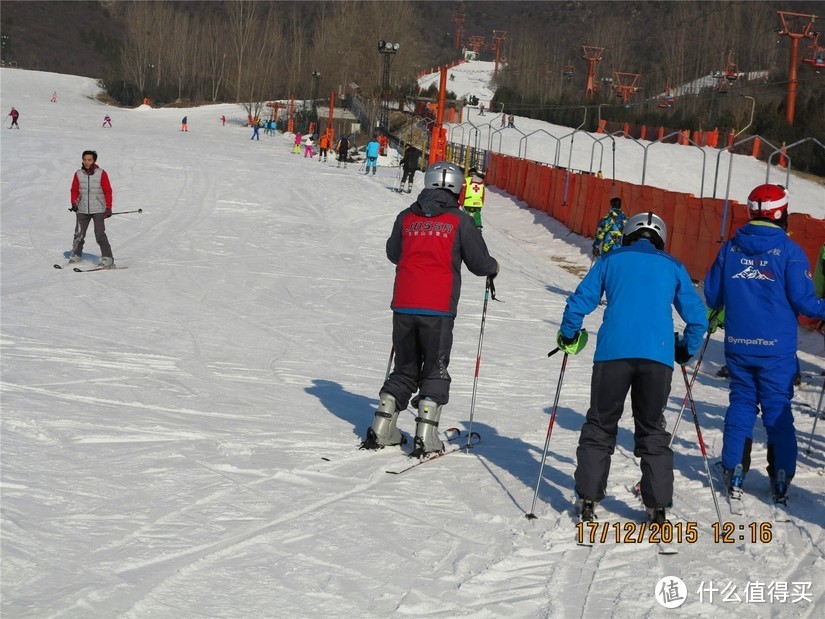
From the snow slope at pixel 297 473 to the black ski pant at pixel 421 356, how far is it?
1.40 ft

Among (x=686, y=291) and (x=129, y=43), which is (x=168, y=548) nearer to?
(x=686, y=291)

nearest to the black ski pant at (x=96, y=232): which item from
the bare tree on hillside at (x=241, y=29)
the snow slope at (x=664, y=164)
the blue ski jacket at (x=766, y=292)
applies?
the blue ski jacket at (x=766, y=292)

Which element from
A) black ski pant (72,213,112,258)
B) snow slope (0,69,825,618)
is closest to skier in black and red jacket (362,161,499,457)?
snow slope (0,69,825,618)

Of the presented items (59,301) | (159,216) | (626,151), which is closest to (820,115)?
(626,151)

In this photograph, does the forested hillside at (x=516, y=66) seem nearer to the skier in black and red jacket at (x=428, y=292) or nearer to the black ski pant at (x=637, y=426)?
the skier in black and red jacket at (x=428, y=292)

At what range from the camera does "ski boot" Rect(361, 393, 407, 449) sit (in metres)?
6.44

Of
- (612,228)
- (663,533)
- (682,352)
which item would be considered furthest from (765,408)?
(612,228)

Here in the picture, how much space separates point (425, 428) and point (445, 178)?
1535 millimetres

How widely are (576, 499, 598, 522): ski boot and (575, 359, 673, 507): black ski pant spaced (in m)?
0.04

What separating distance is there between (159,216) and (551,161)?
101ft

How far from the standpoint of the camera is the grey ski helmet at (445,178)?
6.36 m

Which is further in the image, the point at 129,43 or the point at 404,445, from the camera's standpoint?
the point at 129,43

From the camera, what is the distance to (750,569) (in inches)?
183

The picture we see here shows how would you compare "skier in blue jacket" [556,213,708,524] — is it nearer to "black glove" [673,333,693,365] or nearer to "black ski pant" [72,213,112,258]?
"black glove" [673,333,693,365]
